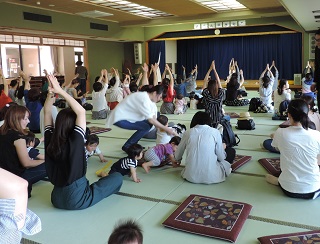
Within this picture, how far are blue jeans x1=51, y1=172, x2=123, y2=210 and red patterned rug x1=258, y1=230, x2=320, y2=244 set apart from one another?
1.36 metres

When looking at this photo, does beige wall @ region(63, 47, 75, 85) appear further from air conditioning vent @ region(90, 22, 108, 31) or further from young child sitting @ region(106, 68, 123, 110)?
young child sitting @ region(106, 68, 123, 110)

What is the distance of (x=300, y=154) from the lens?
9.40ft

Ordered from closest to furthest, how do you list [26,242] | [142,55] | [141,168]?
[26,242], [141,168], [142,55]

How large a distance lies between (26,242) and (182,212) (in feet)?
3.80

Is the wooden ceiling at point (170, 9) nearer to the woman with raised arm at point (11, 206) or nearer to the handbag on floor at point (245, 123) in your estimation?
the handbag on floor at point (245, 123)

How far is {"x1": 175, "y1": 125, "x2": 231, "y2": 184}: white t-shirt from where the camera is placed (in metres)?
3.31

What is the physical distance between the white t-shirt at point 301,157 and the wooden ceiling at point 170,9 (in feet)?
25.0

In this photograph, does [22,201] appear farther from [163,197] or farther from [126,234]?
[163,197]

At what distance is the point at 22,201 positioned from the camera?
1.05m

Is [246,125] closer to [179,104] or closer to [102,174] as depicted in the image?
[179,104]

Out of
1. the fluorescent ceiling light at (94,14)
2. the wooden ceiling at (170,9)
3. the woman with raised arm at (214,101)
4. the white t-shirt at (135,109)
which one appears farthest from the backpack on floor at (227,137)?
the fluorescent ceiling light at (94,14)

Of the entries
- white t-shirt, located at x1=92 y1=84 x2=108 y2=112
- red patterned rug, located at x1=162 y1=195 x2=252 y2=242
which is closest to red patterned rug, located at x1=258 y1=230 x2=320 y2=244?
red patterned rug, located at x1=162 y1=195 x2=252 y2=242

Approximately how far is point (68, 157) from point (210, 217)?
117 cm

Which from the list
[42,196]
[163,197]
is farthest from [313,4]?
[42,196]
